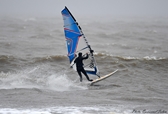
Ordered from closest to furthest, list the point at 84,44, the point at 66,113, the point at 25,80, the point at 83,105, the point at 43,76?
the point at 66,113, the point at 83,105, the point at 84,44, the point at 25,80, the point at 43,76

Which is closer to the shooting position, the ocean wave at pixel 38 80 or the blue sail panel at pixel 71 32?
the ocean wave at pixel 38 80

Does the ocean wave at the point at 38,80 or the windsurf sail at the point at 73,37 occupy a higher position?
the windsurf sail at the point at 73,37

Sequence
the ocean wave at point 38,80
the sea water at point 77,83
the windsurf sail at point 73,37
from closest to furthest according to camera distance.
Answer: the sea water at point 77,83 < the ocean wave at point 38,80 < the windsurf sail at point 73,37

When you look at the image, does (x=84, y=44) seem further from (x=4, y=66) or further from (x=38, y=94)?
(x=4, y=66)

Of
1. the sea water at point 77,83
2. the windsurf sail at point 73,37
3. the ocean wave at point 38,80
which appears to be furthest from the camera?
the windsurf sail at point 73,37

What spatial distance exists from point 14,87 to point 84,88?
2.45m

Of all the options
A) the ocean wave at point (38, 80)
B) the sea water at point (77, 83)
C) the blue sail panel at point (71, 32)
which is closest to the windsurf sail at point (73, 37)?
the blue sail panel at point (71, 32)

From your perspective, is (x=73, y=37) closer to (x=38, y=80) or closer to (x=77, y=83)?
(x=77, y=83)

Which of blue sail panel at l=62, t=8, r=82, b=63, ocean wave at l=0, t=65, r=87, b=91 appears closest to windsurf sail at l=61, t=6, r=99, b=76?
blue sail panel at l=62, t=8, r=82, b=63

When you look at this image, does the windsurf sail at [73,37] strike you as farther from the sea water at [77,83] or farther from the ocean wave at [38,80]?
the sea water at [77,83]

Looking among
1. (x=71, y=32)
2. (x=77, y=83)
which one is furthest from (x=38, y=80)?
(x=71, y=32)

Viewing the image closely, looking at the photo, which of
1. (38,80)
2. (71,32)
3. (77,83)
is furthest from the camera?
(38,80)

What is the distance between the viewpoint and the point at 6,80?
12070mm

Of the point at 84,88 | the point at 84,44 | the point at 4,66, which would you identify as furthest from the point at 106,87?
the point at 4,66
